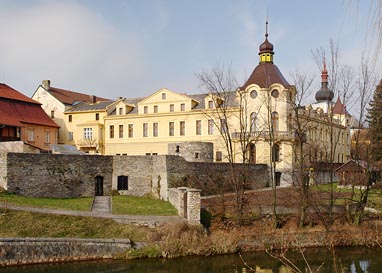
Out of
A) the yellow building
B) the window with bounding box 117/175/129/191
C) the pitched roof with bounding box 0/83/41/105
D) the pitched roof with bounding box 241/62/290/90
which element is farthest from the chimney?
the window with bounding box 117/175/129/191

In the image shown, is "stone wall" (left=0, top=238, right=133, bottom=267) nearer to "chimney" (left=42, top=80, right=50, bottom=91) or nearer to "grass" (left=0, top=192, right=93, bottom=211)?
"grass" (left=0, top=192, right=93, bottom=211)

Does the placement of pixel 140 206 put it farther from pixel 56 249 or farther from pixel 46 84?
pixel 46 84

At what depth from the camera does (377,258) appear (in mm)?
18484

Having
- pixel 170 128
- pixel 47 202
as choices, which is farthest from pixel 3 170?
pixel 170 128

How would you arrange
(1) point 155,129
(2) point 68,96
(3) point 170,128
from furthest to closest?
1. (2) point 68,96
2. (1) point 155,129
3. (3) point 170,128

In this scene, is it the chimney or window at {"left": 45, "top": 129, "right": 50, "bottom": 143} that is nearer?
window at {"left": 45, "top": 129, "right": 50, "bottom": 143}

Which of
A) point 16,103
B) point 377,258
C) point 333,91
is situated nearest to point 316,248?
point 377,258

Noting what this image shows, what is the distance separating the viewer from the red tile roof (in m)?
48.6

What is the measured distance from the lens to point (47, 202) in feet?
77.2

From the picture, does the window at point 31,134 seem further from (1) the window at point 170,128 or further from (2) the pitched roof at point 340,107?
(2) the pitched roof at point 340,107

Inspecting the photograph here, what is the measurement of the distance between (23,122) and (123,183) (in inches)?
553

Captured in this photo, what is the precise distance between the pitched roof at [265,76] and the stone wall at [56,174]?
15.6m

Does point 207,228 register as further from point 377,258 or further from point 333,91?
point 333,91

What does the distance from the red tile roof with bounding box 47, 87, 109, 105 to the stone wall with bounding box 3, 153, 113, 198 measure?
22.1m
